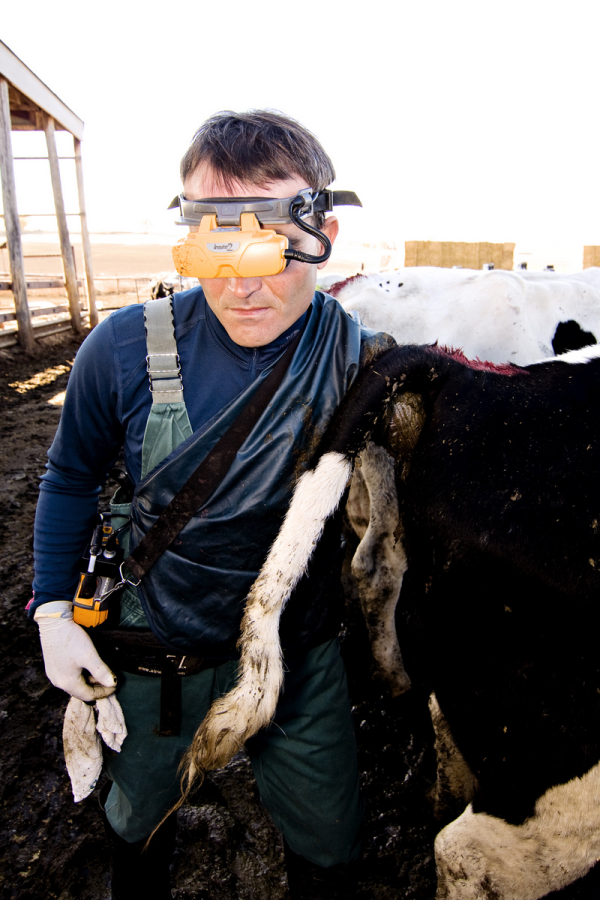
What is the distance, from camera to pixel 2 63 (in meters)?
6.91

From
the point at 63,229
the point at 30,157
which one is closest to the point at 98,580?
the point at 63,229

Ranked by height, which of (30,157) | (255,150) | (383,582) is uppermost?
(30,157)

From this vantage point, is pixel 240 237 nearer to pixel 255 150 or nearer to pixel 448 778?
pixel 255 150

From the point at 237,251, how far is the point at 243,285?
0.08 metres

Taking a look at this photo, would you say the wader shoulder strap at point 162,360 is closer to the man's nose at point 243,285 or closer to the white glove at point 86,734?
the man's nose at point 243,285

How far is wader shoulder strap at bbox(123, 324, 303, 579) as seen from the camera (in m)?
1.23

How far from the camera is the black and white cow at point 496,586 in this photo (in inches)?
43.5

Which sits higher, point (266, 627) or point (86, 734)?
point (266, 627)

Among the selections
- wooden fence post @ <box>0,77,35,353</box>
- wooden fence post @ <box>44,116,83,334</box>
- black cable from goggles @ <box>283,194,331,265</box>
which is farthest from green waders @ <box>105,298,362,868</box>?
wooden fence post @ <box>44,116,83,334</box>

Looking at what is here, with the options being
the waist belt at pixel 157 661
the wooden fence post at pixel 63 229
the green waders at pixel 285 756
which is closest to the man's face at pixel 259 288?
the green waders at pixel 285 756

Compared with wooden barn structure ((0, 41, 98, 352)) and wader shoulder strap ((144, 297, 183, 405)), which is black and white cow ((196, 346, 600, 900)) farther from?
wooden barn structure ((0, 41, 98, 352))

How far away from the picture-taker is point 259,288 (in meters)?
1.21

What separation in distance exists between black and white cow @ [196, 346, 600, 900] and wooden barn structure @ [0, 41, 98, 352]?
759cm

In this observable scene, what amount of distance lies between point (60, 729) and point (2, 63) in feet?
26.6
